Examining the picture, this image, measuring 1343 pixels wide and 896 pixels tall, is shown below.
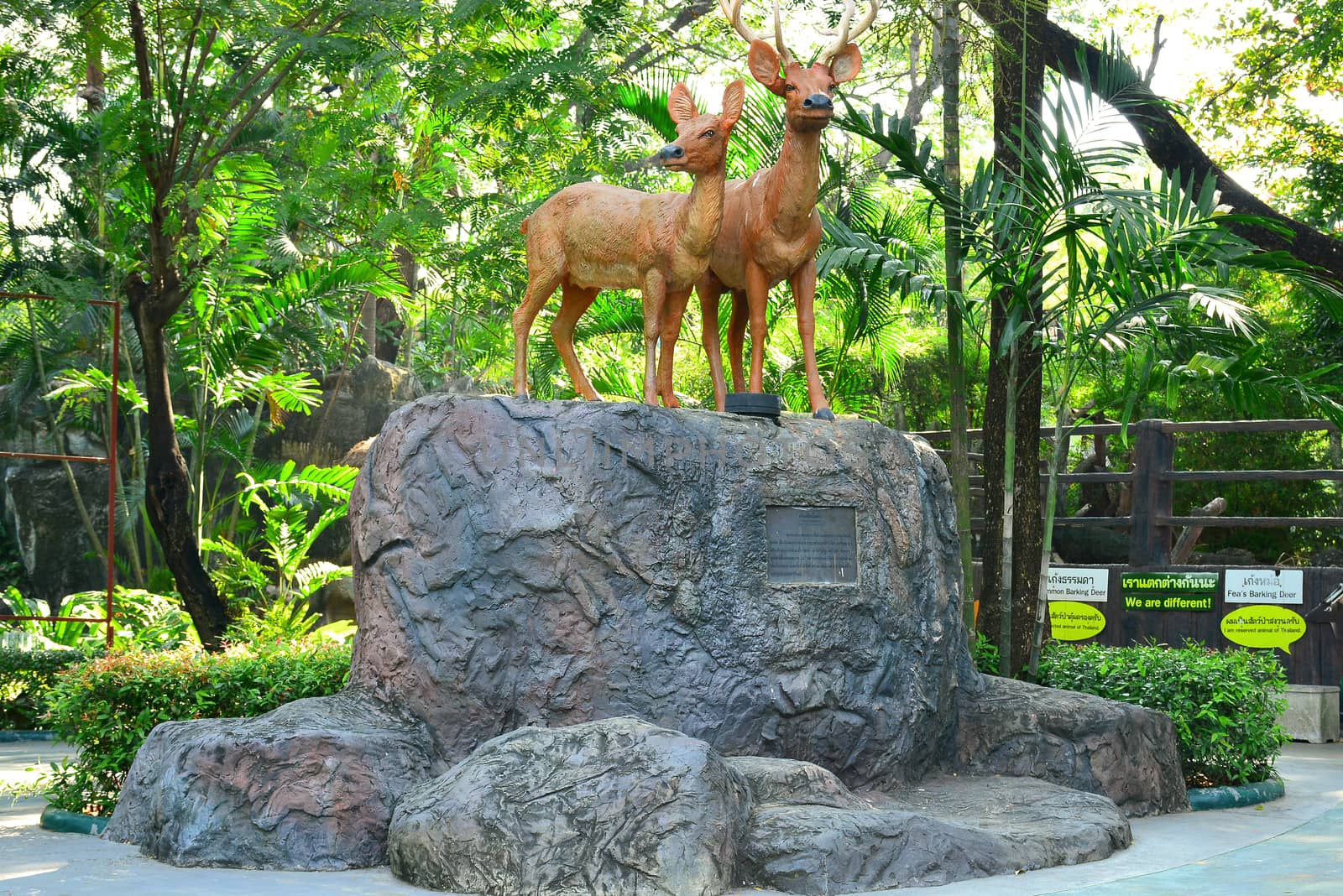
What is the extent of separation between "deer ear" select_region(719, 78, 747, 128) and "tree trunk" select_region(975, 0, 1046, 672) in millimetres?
2874

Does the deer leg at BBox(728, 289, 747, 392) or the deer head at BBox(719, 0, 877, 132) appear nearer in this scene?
the deer head at BBox(719, 0, 877, 132)

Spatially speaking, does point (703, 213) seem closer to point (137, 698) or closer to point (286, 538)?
point (137, 698)

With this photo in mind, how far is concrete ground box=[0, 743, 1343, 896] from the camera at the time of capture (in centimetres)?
542

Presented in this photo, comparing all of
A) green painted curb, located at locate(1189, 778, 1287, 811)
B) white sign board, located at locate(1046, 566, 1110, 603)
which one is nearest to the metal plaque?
green painted curb, located at locate(1189, 778, 1287, 811)

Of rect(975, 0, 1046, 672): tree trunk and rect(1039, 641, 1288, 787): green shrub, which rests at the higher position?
rect(975, 0, 1046, 672): tree trunk

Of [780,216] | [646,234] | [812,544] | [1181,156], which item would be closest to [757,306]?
[780,216]

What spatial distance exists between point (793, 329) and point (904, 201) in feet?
7.07

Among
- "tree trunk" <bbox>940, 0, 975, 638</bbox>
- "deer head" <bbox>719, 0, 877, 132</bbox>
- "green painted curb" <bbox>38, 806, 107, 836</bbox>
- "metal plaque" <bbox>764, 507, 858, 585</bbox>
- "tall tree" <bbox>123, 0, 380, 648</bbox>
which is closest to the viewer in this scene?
"green painted curb" <bbox>38, 806, 107, 836</bbox>

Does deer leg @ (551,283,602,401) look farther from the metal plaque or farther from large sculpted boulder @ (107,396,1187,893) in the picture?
the metal plaque

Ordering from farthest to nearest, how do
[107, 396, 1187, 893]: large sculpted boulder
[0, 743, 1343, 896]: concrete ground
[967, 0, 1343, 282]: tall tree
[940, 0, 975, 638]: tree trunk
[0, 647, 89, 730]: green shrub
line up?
[0, 647, 89, 730]: green shrub
[967, 0, 1343, 282]: tall tree
[940, 0, 975, 638]: tree trunk
[107, 396, 1187, 893]: large sculpted boulder
[0, 743, 1343, 896]: concrete ground

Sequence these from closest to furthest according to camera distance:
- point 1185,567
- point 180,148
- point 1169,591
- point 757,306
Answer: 1. point 757,306
2. point 180,148
3. point 1169,591
4. point 1185,567

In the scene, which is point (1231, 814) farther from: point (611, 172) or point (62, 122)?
point (62, 122)

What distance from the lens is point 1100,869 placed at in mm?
5918

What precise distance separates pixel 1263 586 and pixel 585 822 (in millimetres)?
8614
